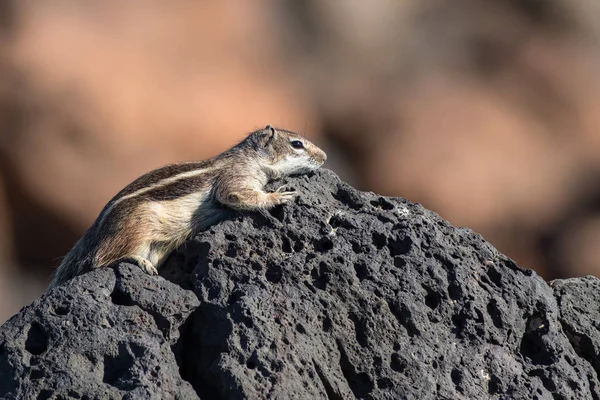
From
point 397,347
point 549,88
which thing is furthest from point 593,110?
point 397,347

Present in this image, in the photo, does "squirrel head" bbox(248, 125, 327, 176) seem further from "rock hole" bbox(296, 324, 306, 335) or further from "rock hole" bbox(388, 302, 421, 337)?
"rock hole" bbox(296, 324, 306, 335)

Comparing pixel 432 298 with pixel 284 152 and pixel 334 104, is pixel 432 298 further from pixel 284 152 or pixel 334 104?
pixel 334 104

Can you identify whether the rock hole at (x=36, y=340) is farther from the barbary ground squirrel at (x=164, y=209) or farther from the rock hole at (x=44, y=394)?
the barbary ground squirrel at (x=164, y=209)

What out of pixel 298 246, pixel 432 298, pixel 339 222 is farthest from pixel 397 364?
pixel 339 222

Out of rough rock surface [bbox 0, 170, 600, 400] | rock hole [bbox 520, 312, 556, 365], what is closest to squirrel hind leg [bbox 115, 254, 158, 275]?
rough rock surface [bbox 0, 170, 600, 400]

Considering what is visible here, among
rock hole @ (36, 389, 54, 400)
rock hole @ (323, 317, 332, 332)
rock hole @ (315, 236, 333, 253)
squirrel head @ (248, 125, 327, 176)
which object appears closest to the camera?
rock hole @ (36, 389, 54, 400)
